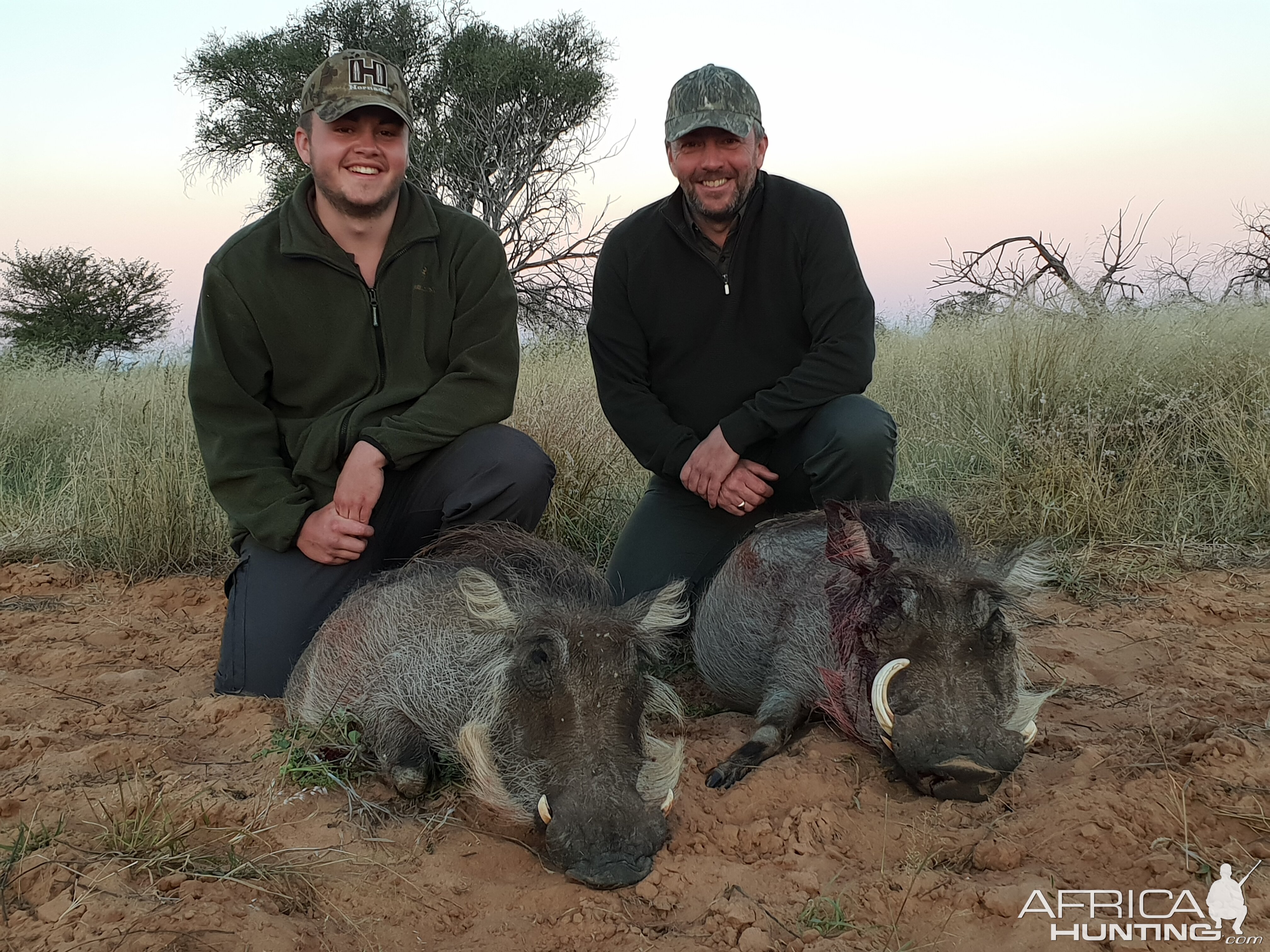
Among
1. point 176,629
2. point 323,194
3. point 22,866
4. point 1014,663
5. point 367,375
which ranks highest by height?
point 323,194

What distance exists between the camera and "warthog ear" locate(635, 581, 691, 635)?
2375 millimetres

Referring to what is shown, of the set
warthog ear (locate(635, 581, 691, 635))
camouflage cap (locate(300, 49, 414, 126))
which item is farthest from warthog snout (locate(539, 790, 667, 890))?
camouflage cap (locate(300, 49, 414, 126))

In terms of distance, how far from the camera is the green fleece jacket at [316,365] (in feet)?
11.0

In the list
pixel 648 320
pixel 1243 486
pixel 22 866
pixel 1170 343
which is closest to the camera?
pixel 22 866

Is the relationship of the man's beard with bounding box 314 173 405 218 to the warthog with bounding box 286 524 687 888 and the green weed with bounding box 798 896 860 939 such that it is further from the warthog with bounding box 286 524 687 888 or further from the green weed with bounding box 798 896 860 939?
the green weed with bounding box 798 896 860 939

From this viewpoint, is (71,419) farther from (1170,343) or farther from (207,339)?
(1170,343)

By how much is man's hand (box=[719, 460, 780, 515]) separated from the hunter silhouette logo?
6.32 feet

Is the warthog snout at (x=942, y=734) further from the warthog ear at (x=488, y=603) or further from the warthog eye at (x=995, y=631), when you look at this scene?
the warthog ear at (x=488, y=603)

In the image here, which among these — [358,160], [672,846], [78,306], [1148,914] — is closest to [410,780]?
[672,846]

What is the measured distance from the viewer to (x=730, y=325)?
3.82 m

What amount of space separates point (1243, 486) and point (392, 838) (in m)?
4.56

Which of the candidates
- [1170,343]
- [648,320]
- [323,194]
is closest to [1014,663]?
[648,320]

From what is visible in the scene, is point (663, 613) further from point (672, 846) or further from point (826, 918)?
point (826, 918)

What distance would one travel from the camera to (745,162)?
3.60 meters
